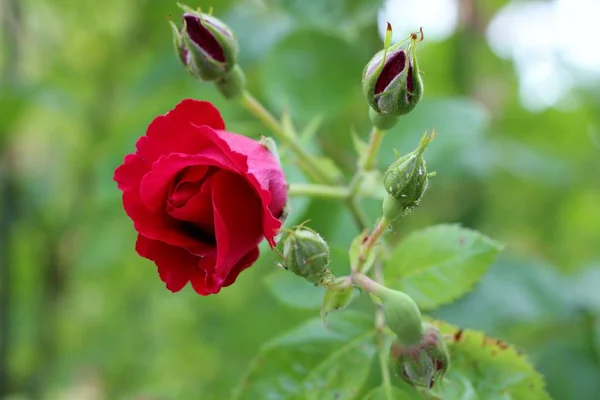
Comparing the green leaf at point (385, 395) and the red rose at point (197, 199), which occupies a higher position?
the green leaf at point (385, 395)

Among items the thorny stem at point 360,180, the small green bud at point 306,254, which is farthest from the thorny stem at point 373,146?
the small green bud at point 306,254

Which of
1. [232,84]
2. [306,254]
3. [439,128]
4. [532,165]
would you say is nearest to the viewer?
[306,254]

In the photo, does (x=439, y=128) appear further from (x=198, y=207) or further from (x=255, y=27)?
(x=198, y=207)

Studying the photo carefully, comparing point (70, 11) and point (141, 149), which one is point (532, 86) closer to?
point (70, 11)

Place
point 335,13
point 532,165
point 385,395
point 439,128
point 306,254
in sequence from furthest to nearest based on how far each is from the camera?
point 532,165
point 335,13
point 439,128
point 385,395
point 306,254

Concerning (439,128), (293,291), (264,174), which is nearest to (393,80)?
(264,174)

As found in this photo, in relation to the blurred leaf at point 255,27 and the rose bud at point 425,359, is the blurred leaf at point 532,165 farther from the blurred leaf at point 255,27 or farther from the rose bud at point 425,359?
the rose bud at point 425,359
